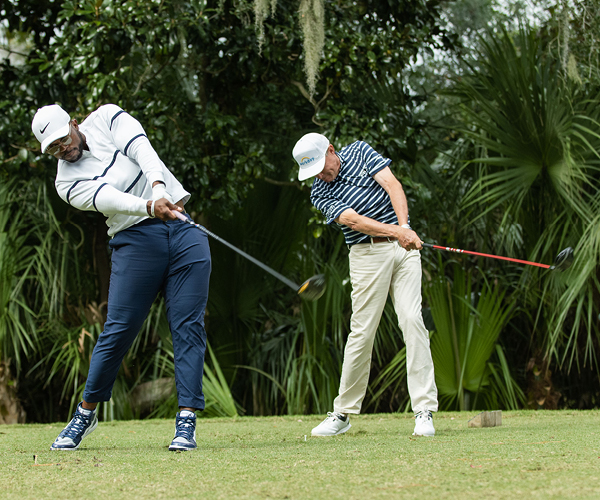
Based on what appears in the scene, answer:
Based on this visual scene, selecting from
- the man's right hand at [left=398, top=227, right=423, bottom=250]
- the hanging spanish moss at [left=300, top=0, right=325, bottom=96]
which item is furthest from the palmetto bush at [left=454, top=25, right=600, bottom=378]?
the man's right hand at [left=398, top=227, right=423, bottom=250]

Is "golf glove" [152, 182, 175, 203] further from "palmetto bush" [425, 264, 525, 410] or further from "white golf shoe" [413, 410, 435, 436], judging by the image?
"palmetto bush" [425, 264, 525, 410]

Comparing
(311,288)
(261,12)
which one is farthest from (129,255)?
(261,12)

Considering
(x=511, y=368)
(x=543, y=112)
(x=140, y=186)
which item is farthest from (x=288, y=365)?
(x=140, y=186)

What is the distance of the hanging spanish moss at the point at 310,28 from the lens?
19.2 ft

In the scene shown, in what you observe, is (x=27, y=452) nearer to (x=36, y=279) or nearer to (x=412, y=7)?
A: (x=36, y=279)

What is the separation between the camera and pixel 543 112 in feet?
20.3

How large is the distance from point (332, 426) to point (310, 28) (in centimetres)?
335

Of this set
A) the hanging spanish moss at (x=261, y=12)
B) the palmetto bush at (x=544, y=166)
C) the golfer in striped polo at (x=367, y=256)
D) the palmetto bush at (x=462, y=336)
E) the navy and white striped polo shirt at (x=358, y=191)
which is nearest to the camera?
the golfer in striped polo at (x=367, y=256)

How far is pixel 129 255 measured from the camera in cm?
340

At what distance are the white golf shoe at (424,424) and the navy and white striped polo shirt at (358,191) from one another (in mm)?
1007

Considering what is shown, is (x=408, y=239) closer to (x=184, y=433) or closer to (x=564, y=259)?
(x=564, y=259)

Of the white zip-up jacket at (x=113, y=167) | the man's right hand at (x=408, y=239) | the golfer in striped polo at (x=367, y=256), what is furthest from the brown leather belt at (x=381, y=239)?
the white zip-up jacket at (x=113, y=167)

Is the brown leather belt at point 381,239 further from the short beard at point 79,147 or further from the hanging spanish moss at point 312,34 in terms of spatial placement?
the hanging spanish moss at point 312,34

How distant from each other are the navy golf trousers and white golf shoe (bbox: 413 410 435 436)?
116cm
